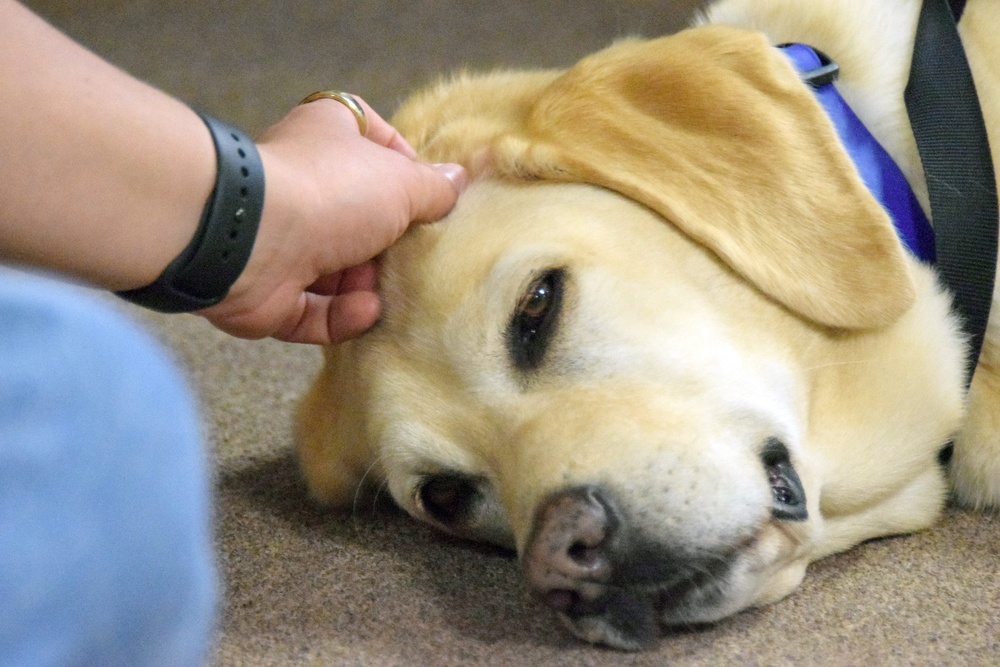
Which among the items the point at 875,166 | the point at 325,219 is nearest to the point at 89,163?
the point at 325,219

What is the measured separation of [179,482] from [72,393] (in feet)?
0.27

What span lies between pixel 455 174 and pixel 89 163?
0.59 meters

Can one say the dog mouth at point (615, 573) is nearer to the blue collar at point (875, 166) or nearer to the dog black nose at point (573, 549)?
the dog black nose at point (573, 549)

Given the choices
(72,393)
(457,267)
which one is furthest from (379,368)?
Answer: (72,393)

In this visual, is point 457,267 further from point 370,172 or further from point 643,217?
point 643,217

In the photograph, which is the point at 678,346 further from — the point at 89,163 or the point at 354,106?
the point at 89,163

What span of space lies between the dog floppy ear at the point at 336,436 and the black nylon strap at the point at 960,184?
95cm

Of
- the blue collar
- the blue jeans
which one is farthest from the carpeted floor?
the blue jeans

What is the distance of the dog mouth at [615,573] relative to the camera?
3.55 feet

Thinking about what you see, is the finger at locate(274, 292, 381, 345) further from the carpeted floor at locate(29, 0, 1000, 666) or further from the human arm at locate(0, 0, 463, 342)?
the carpeted floor at locate(29, 0, 1000, 666)

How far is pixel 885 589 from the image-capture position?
4.15 ft

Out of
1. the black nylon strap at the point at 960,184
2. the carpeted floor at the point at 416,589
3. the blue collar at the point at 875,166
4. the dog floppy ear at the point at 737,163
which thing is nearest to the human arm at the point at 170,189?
the dog floppy ear at the point at 737,163

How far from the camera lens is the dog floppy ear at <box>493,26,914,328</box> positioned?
4.31 feet

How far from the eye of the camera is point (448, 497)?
1.43m
